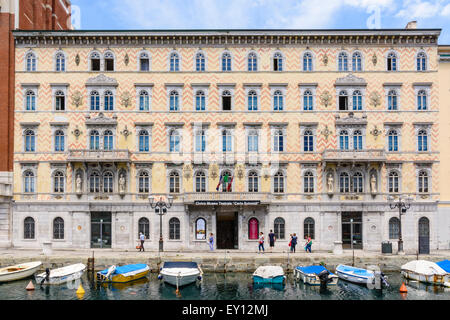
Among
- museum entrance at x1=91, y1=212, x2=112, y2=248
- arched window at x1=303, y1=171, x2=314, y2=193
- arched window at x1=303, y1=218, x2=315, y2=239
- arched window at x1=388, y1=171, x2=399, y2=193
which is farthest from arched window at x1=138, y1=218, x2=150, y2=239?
arched window at x1=388, y1=171, x2=399, y2=193

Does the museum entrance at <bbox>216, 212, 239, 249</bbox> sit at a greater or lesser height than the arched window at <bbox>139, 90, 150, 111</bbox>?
lesser

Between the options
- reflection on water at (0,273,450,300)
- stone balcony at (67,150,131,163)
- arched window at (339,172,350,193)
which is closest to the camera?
reflection on water at (0,273,450,300)

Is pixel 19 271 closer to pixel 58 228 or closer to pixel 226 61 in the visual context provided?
pixel 58 228

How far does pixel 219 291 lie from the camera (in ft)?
93.5

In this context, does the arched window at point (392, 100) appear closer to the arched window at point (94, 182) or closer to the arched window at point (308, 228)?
the arched window at point (308, 228)

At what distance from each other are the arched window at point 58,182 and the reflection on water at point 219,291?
39.9 feet

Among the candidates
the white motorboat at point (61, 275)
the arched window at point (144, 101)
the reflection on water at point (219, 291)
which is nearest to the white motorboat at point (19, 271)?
the reflection on water at point (219, 291)

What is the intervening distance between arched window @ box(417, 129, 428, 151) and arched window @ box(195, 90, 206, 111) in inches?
820

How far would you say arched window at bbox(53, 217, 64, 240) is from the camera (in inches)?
1612

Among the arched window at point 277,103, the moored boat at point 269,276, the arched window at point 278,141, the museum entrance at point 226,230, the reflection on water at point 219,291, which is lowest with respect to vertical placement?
the reflection on water at point 219,291

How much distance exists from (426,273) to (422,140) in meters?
15.9

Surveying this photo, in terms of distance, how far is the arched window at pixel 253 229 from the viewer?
40.7 metres

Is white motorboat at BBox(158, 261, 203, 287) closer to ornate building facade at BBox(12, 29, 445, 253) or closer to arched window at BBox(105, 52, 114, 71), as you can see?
ornate building facade at BBox(12, 29, 445, 253)
